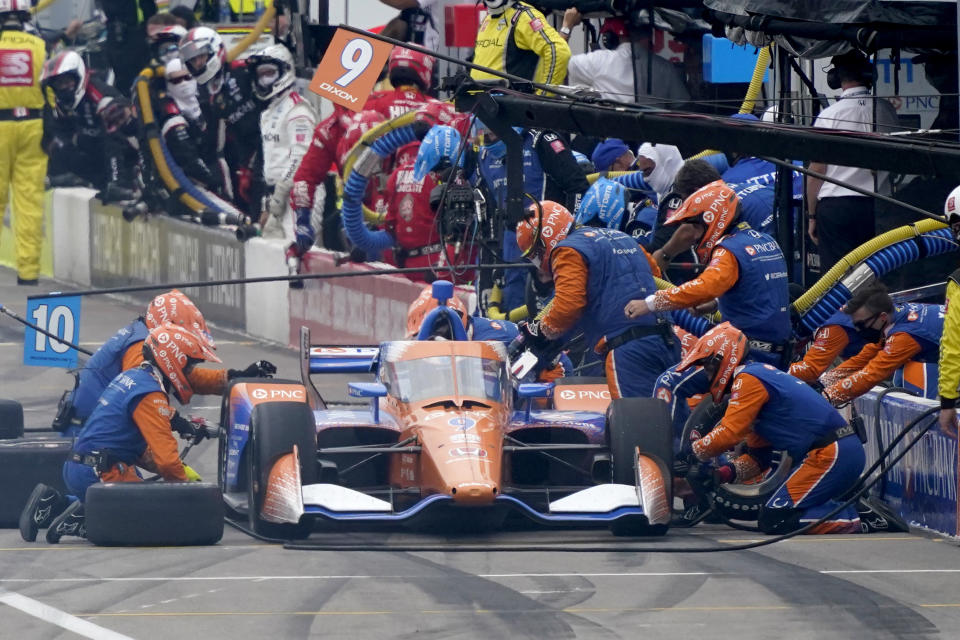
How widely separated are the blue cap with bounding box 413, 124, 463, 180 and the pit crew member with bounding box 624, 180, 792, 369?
2920mm

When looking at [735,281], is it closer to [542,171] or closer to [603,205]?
[603,205]

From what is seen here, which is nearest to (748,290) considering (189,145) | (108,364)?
(108,364)

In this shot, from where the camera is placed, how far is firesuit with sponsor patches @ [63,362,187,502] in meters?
10.6

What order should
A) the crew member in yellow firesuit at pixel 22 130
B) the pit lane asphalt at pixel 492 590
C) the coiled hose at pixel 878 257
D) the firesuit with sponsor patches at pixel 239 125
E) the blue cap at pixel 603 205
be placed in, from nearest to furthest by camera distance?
the pit lane asphalt at pixel 492 590, the coiled hose at pixel 878 257, the blue cap at pixel 603 205, the firesuit with sponsor patches at pixel 239 125, the crew member in yellow firesuit at pixel 22 130

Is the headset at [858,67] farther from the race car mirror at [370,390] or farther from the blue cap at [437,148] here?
the race car mirror at [370,390]

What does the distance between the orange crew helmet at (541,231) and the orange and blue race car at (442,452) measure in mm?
900

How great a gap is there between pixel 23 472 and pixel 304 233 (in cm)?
634

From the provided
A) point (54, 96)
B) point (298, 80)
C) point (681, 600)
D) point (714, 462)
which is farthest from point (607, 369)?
point (54, 96)

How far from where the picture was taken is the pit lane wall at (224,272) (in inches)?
677

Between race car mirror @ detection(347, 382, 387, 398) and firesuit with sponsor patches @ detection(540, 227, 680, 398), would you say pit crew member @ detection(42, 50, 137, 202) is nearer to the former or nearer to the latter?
firesuit with sponsor patches @ detection(540, 227, 680, 398)

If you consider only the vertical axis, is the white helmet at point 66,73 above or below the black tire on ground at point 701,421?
above

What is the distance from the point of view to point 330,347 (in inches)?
473

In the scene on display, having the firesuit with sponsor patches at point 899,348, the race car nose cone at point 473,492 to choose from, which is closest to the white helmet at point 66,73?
the firesuit with sponsor patches at point 899,348

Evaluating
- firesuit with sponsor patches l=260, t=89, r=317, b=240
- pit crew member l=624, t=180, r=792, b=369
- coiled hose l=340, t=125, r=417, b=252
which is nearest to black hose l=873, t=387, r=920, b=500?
pit crew member l=624, t=180, r=792, b=369
